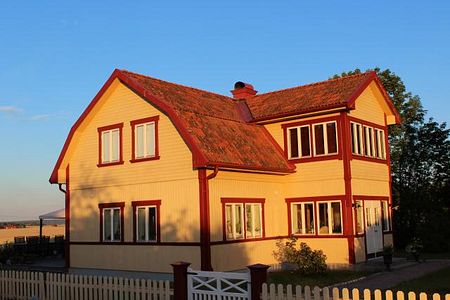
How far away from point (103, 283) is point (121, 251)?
28.6ft

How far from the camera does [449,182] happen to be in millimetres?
34281

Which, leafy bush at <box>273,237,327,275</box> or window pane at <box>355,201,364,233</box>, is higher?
window pane at <box>355,201,364,233</box>

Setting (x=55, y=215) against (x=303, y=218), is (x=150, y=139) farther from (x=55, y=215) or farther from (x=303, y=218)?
(x=55, y=215)

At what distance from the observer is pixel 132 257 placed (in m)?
20.3

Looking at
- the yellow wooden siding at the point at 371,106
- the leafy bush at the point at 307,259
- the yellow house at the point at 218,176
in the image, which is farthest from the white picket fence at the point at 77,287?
the yellow wooden siding at the point at 371,106

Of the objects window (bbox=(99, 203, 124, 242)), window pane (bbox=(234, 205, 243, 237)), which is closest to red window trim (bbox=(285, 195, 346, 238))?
window pane (bbox=(234, 205, 243, 237))

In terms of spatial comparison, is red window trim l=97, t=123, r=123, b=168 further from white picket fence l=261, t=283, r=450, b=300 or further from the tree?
the tree

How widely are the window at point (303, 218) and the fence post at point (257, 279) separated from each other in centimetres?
1162

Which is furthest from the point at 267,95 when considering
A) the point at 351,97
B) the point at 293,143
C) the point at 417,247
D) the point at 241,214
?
the point at 417,247

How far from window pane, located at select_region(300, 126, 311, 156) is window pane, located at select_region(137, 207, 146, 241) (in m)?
6.82

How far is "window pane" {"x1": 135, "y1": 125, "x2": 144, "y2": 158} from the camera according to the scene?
20.8 metres

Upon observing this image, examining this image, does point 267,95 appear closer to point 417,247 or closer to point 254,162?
point 254,162

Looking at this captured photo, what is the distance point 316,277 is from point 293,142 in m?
5.81

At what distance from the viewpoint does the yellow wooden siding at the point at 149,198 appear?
61.5 feet
